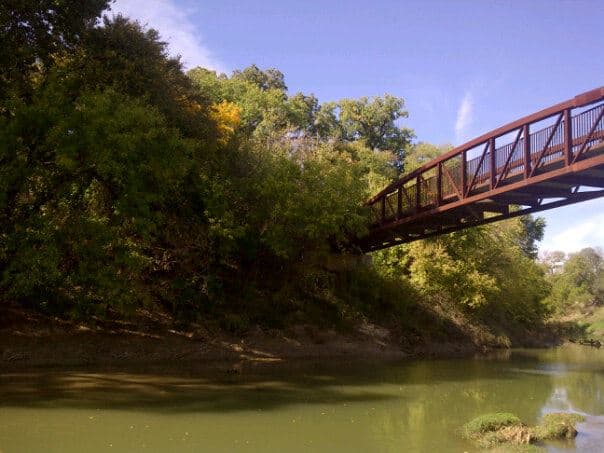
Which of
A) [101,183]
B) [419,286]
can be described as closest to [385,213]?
[419,286]

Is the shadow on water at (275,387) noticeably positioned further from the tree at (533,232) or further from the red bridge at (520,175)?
the tree at (533,232)

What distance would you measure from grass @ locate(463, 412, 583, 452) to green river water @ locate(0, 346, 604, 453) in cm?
36

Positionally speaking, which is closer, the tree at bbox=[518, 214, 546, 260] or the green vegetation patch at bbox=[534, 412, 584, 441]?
the green vegetation patch at bbox=[534, 412, 584, 441]

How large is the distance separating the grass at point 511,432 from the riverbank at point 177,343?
1208 centimetres

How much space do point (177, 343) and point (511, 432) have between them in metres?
17.0

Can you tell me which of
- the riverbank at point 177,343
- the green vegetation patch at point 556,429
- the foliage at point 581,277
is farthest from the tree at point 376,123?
the green vegetation patch at point 556,429

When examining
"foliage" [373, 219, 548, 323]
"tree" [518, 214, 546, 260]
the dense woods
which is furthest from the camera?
"tree" [518, 214, 546, 260]

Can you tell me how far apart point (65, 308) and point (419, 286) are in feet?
78.9

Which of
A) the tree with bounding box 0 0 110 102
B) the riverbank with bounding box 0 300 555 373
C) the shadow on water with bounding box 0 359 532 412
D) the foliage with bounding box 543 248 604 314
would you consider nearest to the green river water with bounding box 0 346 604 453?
the shadow on water with bounding box 0 359 532 412

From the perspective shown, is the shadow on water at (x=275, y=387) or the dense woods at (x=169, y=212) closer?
the shadow on water at (x=275, y=387)

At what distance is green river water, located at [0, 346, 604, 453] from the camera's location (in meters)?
11.3

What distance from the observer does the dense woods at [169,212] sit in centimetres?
1920

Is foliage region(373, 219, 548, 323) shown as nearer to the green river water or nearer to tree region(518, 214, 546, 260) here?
the green river water

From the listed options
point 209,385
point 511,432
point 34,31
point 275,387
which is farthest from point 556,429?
point 34,31
